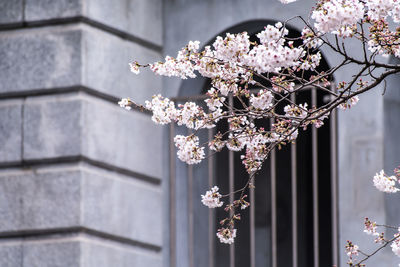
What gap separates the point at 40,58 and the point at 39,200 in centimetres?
128

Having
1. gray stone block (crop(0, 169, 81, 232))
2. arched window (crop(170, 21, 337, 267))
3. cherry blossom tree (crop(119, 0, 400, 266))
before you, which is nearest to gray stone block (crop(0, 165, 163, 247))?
gray stone block (crop(0, 169, 81, 232))

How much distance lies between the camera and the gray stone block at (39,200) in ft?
34.8

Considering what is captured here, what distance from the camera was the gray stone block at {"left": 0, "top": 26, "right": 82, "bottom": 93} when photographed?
10.8m

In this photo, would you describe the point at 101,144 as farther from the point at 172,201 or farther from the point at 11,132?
the point at 172,201

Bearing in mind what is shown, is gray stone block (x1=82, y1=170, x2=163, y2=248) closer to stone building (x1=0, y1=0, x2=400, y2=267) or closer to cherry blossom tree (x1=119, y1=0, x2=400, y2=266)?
stone building (x1=0, y1=0, x2=400, y2=267)

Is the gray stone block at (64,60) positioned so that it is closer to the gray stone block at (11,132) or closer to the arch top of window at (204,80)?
the gray stone block at (11,132)

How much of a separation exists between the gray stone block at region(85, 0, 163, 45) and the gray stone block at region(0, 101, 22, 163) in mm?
1086

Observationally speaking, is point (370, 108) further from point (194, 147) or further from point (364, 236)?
point (194, 147)

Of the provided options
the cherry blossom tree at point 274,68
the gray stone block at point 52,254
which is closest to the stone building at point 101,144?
the gray stone block at point 52,254

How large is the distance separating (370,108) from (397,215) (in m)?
0.96

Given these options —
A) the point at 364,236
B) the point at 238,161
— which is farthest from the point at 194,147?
the point at 238,161

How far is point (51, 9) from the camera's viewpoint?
10898mm

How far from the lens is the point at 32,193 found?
10.7m

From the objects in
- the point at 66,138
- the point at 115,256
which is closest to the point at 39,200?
the point at 66,138
